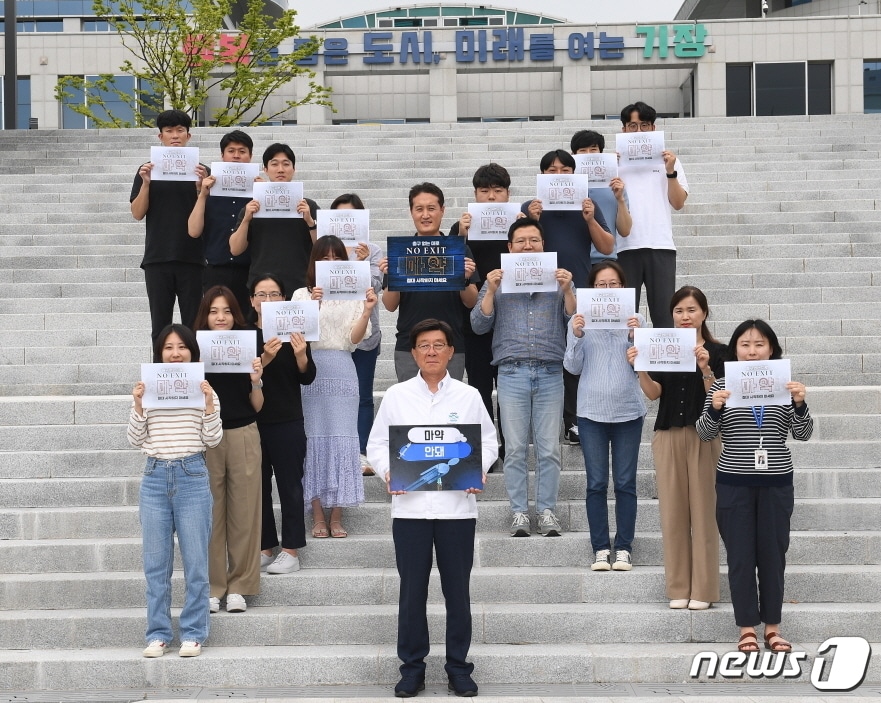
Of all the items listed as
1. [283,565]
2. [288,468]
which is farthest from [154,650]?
[288,468]

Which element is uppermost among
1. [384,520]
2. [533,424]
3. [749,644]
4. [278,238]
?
[278,238]

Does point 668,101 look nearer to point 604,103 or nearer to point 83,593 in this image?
point 604,103

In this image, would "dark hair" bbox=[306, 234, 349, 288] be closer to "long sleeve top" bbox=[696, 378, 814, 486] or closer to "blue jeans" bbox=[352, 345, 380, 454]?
"blue jeans" bbox=[352, 345, 380, 454]

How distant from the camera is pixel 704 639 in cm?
618

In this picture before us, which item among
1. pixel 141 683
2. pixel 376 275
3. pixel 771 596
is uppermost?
pixel 376 275

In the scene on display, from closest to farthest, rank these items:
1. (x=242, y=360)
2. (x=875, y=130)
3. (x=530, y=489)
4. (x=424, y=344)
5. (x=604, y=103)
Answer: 1. (x=424, y=344)
2. (x=242, y=360)
3. (x=530, y=489)
4. (x=875, y=130)
5. (x=604, y=103)

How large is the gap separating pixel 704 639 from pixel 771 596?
52cm

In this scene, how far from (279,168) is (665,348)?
122 inches

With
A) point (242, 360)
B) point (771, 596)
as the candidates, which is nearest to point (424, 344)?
point (242, 360)

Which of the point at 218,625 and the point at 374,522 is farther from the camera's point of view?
the point at 374,522

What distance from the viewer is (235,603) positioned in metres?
6.25

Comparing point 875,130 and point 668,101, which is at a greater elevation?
point 668,101

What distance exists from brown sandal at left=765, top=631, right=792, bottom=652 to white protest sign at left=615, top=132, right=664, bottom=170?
3413mm

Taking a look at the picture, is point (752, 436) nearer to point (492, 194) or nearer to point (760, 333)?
point (760, 333)
